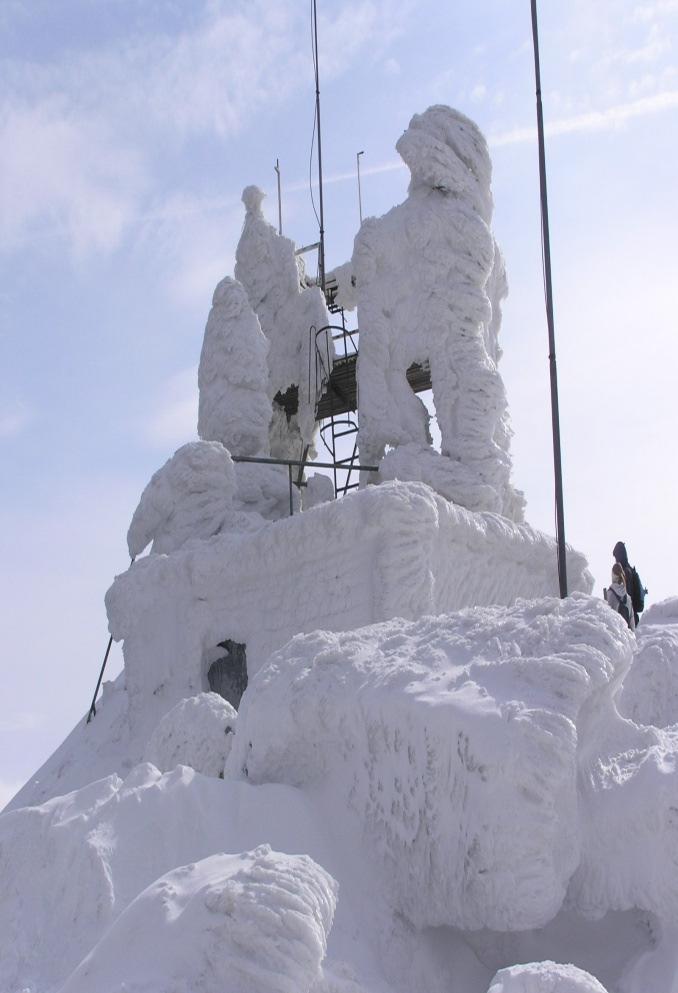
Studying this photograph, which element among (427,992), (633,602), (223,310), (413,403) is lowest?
(427,992)

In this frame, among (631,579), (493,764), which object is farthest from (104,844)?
(631,579)

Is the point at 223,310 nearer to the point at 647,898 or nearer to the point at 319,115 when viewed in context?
the point at 319,115

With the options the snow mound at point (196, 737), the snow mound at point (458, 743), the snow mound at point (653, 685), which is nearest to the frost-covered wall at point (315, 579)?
the snow mound at point (653, 685)

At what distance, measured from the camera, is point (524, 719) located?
295 cm

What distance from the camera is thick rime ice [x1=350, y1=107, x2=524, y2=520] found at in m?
8.59

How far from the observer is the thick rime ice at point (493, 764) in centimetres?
294

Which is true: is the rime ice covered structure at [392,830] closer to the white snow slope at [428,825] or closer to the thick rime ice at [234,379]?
the white snow slope at [428,825]

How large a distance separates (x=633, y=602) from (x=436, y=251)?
2958 mm

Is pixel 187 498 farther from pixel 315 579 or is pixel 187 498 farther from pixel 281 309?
pixel 281 309

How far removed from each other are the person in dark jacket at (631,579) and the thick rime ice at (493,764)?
4413 mm

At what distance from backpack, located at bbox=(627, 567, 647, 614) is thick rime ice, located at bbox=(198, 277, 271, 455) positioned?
3296 mm

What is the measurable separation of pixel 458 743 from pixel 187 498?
573 centimetres

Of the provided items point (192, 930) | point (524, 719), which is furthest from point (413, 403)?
point (192, 930)

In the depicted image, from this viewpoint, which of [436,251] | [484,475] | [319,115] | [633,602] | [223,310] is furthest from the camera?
[319,115]
